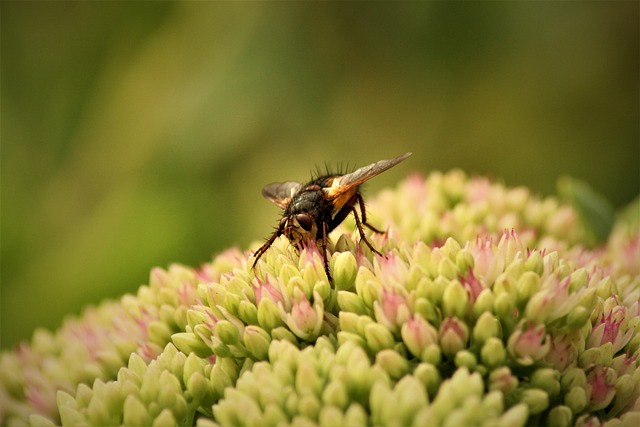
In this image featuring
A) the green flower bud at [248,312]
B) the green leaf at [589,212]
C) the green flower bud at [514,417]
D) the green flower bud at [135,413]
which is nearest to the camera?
the green flower bud at [514,417]

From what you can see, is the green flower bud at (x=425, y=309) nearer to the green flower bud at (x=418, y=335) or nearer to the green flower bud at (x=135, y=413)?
the green flower bud at (x=418, y=335)

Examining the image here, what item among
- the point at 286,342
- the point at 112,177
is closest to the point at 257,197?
the point at 112,177

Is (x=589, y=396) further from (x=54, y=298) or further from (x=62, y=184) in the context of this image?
(x=62, y=184)

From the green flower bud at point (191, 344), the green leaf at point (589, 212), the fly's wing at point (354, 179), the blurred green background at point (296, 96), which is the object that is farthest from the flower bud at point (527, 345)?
the blurred green background at point (296, 96)

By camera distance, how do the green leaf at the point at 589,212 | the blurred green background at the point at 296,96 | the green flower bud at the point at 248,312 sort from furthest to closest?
the blurred green background at the point at 296,96
the green leaf at the point at 589,212
the green flower bud at the point at 248,312

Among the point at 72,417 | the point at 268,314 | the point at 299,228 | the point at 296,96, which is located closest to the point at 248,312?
the point at 268,314

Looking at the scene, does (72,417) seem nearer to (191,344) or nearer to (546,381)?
(191,344)
